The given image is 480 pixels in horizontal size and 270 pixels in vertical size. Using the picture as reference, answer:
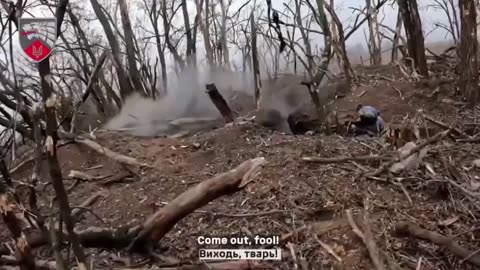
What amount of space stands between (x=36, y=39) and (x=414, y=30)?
6.35m

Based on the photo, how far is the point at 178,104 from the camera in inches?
397

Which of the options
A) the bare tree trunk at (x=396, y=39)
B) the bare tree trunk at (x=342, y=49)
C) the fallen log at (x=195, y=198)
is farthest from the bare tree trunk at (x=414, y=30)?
the fallen log at (x=195, y=198)

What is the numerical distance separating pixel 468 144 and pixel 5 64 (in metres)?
3.60

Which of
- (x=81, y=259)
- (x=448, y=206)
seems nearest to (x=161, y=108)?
(x=448, y=206)

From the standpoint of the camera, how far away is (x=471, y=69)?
6516mm

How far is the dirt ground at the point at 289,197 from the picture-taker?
334 centimetres

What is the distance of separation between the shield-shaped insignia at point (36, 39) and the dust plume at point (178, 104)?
393cm

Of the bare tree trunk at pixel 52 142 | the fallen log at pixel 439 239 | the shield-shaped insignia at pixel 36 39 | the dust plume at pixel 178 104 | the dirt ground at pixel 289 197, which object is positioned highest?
the shield-shaped insignia at pixel 36 39

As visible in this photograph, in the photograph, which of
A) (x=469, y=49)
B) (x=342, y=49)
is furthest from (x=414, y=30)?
(x=469, y=49)

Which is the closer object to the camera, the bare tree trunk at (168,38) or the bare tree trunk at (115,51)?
the bare tree trunk at (115,51)

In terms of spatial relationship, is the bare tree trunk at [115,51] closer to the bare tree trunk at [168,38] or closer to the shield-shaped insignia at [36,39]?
the bare tree trunk at [168,38]

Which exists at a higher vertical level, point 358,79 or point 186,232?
point 358,79

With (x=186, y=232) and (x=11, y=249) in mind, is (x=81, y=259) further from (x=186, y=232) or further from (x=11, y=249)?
(x=186, y=232)

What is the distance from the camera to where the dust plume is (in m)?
7.39
